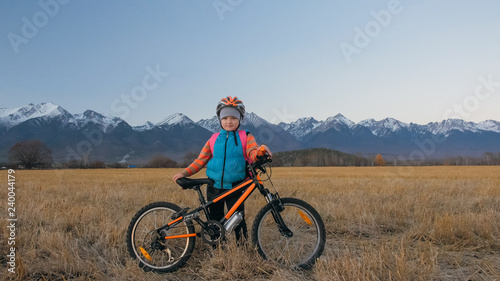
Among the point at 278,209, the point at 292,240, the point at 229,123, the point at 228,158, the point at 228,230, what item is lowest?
the point at 292,240

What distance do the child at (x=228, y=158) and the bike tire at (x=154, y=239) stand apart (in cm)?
40

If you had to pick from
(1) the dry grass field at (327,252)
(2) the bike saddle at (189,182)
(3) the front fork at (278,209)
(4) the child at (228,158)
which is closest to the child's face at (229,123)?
(4) the child at (228,158)

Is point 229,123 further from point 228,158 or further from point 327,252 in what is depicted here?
point 327,252

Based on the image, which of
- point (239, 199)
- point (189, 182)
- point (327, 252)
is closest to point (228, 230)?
point (239, 199)

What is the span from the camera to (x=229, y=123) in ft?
14.2

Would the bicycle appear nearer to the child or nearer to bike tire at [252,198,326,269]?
bike tire at [252,198,326,269]

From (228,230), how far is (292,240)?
832 mm

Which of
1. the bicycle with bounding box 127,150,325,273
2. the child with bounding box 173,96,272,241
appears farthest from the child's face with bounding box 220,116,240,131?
the bicycle with bounding box 127,150,325,273

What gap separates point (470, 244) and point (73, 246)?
19.1 feet

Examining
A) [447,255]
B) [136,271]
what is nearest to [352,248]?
[447,255]

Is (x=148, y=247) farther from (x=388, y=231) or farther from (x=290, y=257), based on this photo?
(x=388, y=231)

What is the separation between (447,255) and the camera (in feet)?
14.5

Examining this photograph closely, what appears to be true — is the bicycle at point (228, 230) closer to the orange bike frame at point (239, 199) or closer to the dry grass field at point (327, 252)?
the orange bike frame at point (239, 199)

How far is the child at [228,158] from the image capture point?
416 centimetres
